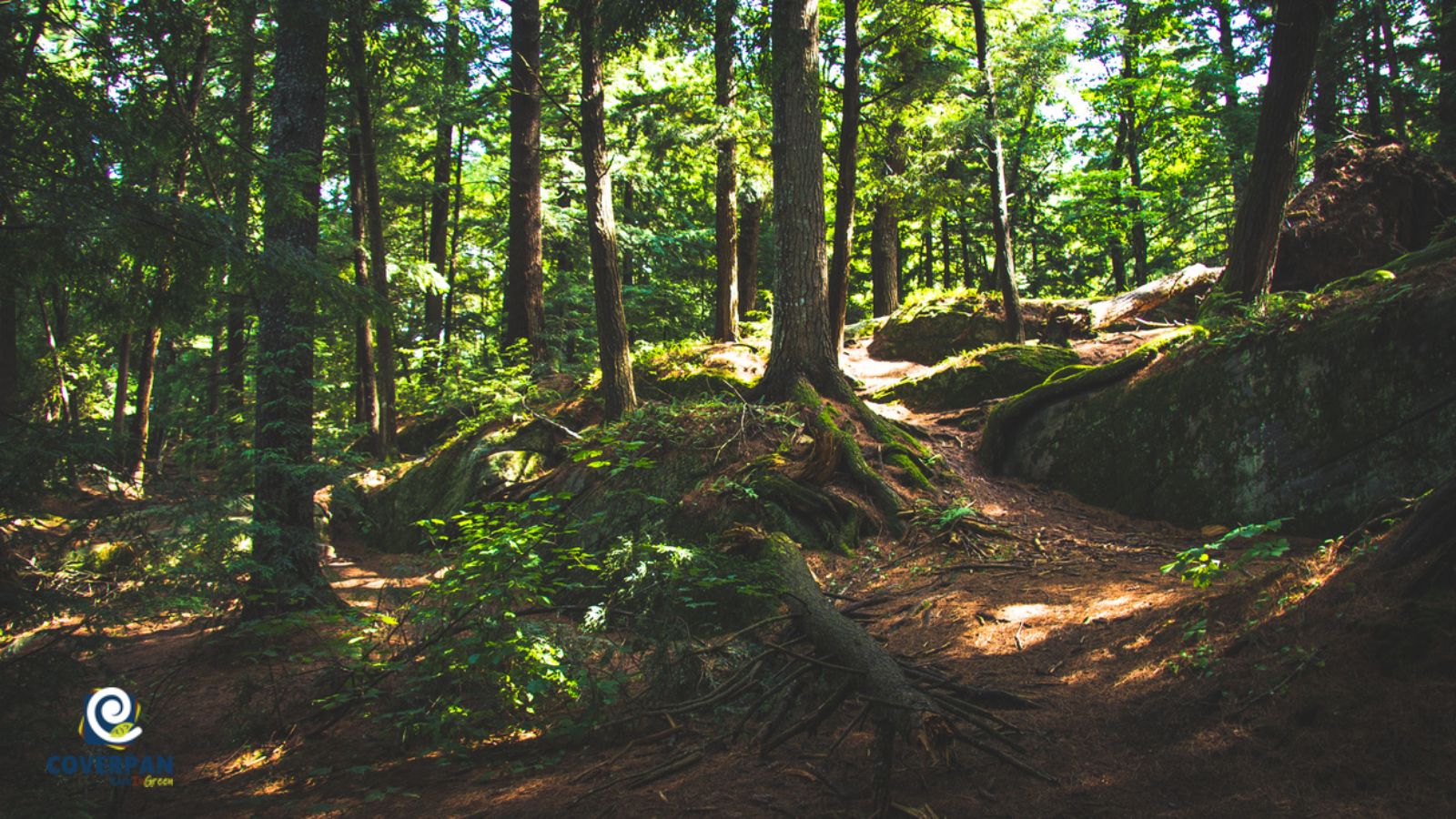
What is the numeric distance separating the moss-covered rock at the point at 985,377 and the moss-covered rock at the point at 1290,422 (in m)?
2.60

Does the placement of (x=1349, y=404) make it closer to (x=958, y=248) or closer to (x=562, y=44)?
(x=562, y=44)

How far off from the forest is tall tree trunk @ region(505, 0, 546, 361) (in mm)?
64

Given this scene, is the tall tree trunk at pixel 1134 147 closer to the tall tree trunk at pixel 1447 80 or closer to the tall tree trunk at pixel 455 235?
the tall tree trunk at pixel 1447 80

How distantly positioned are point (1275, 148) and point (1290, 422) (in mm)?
3295

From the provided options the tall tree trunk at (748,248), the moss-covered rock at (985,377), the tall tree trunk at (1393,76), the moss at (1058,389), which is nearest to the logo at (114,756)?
the moss at (1058,389)

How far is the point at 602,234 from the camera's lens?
32.7 feet

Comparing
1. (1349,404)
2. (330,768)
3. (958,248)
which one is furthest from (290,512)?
(958,248)

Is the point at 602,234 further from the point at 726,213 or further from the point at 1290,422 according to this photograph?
the point at 1290,422

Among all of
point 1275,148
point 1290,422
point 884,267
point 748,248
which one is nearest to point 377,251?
point 748,248

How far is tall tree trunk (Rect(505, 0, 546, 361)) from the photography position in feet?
43.4

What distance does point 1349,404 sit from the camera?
5340 mm

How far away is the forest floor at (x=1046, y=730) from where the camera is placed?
7.33 feet

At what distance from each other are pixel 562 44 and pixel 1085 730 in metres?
18.2

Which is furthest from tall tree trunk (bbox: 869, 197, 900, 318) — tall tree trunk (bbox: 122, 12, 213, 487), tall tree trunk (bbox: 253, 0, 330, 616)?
tall tree trunk (bbox: 122, 12, 213, 487)
